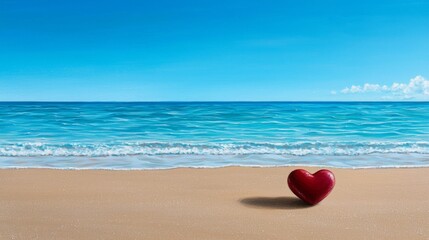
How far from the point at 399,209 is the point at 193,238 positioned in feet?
6.50

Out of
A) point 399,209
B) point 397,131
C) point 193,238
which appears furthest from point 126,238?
point 397,131

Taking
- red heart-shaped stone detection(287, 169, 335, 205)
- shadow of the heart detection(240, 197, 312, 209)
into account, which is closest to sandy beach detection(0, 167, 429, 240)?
shadow of the heart detection(240, 197, 312, 209)

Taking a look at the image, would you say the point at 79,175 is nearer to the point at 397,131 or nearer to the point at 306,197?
the point at 306,197

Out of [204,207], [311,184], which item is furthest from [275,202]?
[204,207]

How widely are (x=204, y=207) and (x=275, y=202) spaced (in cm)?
71

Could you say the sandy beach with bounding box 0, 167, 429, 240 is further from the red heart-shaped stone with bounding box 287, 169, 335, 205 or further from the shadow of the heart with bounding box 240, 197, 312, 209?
the red heart-shaped stone with bounding box 287, 169, 335, 205

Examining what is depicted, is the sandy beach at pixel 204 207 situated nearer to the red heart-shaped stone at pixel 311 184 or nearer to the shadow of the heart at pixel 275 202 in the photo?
the shadow of the heart at pixel 275 202

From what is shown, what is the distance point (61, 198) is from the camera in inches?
182

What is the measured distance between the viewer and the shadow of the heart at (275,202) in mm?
4363

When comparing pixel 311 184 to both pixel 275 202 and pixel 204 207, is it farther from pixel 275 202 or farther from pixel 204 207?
pixel 204 207

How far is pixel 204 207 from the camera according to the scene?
431 cm

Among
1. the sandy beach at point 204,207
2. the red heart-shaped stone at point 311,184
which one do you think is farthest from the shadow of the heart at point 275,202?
the red heart-shaped stone at point 311,184

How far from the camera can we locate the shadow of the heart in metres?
4.36

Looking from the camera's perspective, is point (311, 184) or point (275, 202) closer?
point (311, 184)
